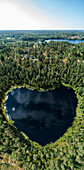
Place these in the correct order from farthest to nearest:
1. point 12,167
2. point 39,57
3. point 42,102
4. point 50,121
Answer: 1. point 39,57
2. point 42,102
3. point 50,121
4. point 12,167

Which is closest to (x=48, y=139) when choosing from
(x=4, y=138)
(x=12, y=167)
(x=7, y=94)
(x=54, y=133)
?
(x=54, y=133)

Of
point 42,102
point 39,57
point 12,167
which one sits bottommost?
point 12,167

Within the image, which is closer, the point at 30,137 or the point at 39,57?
the point at 30,137

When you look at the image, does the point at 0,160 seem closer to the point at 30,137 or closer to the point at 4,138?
the point at 4,138

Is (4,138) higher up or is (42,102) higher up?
(42,102)

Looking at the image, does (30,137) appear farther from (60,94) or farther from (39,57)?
(39,57)

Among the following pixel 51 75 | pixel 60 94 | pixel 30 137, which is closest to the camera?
pixel 30 137
